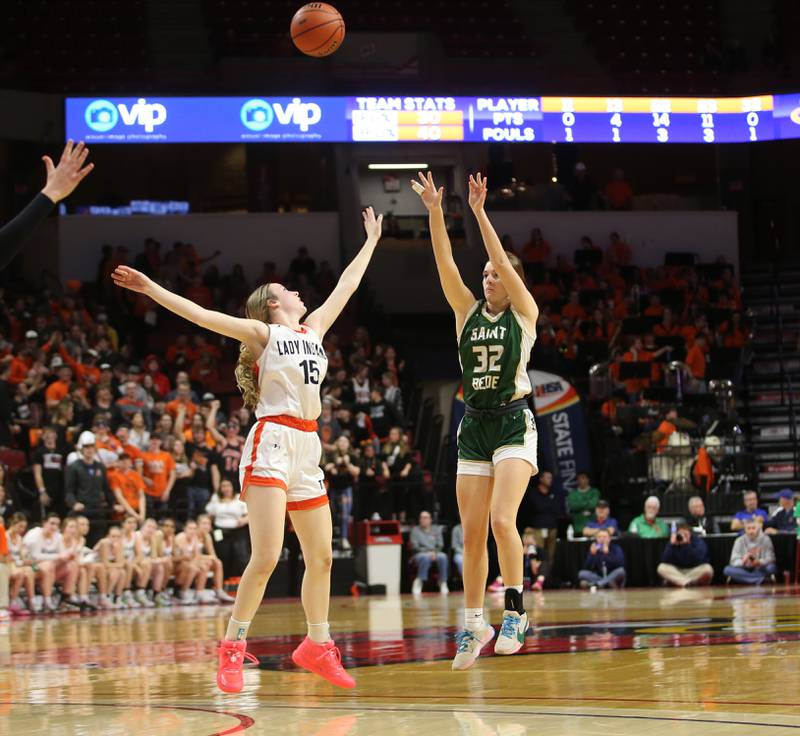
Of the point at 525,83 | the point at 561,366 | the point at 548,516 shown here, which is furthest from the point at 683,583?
the point at 525,83

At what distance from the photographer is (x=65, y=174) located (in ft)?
18.2

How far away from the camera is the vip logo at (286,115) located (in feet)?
73.1

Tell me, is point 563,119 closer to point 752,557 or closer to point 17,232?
point 752,557

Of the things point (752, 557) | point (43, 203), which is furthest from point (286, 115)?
point (43, 203)

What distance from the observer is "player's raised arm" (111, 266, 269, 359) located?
20.0ft

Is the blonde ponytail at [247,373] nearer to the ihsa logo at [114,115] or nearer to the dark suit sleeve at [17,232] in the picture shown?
the dark suit sleeve at [17,232]

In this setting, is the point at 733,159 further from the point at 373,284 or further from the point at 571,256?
the point at 373,284

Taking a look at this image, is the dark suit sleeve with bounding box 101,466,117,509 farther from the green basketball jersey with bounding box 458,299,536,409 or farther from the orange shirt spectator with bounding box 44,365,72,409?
the green basketball jersey with bounding box 458,299,536,409

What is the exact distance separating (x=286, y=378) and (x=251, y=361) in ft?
0.75

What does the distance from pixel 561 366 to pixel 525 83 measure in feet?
26.9

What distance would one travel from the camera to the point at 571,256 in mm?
25734

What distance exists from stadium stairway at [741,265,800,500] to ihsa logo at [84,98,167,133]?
37.8 ft

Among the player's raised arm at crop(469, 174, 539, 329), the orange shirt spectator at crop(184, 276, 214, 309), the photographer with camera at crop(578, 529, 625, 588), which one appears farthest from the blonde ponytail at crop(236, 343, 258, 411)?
the orange shirt spectator at crop(184, 276, 214, 309)

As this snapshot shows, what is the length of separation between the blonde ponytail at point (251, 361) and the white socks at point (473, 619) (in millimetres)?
1696
